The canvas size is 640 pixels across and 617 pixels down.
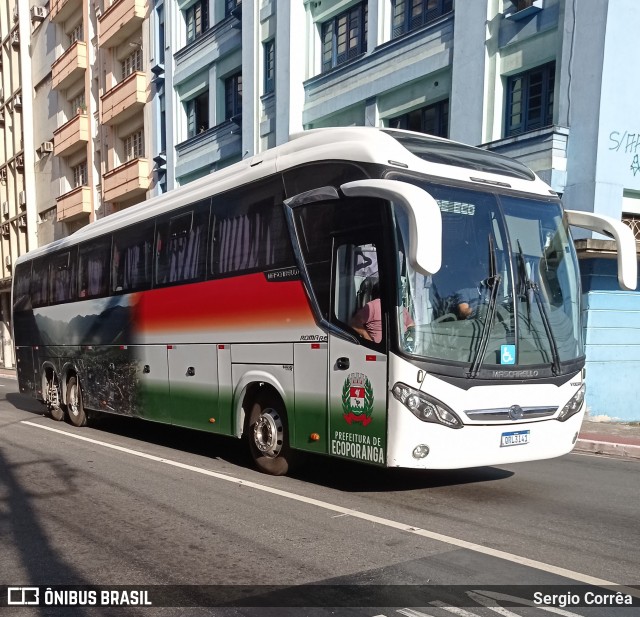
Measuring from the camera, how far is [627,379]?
14.7 metres

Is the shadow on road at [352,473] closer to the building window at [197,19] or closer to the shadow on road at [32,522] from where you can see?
the shadow on road at [32,522]

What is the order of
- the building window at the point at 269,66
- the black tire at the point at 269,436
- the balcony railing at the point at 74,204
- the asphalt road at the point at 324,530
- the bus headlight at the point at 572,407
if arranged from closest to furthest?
the asphalt road at the point at 324,530
the bus headlight at the point at 572,407
the black tire at the point at 269,436
the building window at the point at 269,66
the balcony railing at the point at 74,204

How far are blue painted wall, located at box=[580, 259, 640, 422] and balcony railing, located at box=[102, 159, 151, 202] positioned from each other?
1972cm

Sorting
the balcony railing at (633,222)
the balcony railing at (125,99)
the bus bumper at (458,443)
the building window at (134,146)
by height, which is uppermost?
the balcony railing at (125,99)

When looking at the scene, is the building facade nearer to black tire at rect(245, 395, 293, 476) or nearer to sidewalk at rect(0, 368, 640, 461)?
sidewalk at rect(0, 368, 640, 461)

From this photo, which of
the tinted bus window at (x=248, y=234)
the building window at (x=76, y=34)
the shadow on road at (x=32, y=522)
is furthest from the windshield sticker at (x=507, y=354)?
the building window at (x=76, y=34)

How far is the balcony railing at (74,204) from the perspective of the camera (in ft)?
110

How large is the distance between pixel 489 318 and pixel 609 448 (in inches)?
209

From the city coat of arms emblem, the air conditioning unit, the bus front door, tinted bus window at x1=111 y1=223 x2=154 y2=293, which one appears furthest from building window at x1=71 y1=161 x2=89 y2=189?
the city coat of arms emblem

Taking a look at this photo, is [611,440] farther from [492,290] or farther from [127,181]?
[127,181]

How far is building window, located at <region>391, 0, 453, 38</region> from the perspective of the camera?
54.5ft

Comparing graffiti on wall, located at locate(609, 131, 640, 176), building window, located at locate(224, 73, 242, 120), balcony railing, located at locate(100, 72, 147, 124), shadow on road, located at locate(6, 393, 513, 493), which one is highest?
balcony railing, located at locate(100, 72, 147, 124)

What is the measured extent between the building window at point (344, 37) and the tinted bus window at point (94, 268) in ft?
32.9

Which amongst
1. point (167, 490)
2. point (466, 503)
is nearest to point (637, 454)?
point (466, 503)
